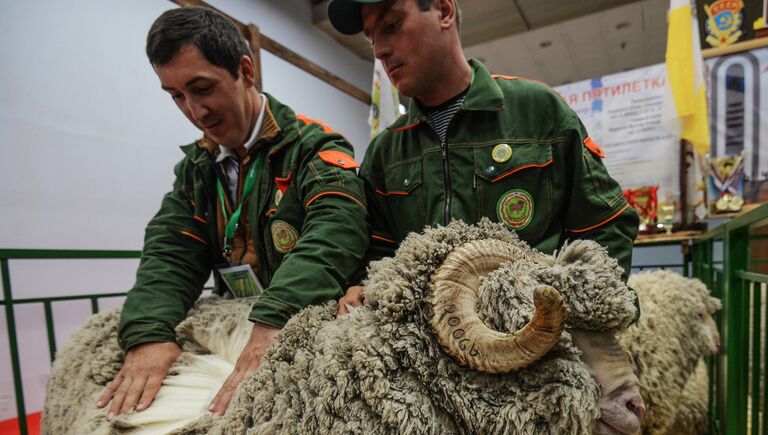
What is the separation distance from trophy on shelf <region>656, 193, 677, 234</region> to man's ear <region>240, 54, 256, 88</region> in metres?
3.08

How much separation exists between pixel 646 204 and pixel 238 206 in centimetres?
306

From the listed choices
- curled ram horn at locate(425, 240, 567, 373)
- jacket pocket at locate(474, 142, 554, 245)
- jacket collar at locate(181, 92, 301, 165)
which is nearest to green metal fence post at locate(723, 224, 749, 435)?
jacket pocket at locate(474, 142, 554, 245)

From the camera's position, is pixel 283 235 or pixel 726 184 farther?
pixel 726 184

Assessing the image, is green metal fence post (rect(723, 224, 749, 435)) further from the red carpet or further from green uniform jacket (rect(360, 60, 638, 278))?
the red carpet

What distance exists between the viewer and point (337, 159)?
127 centimetres

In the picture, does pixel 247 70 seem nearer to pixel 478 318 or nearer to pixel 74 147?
pixel 478 318

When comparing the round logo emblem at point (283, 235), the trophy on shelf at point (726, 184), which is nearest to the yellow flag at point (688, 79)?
the trophy on shelf at point (726, 184)

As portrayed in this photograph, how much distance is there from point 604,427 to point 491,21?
15.6ft

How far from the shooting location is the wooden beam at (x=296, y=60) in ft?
12.0

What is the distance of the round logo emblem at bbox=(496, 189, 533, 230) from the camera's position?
1184 millimetres

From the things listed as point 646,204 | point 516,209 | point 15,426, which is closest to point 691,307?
point 646,204

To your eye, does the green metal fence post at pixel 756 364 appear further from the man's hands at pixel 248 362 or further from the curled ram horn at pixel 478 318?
the man's hands at pixel 248 362

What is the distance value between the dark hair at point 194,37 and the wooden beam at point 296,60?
236cm

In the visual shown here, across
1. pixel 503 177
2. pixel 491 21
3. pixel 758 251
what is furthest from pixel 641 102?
pixel 503 177
